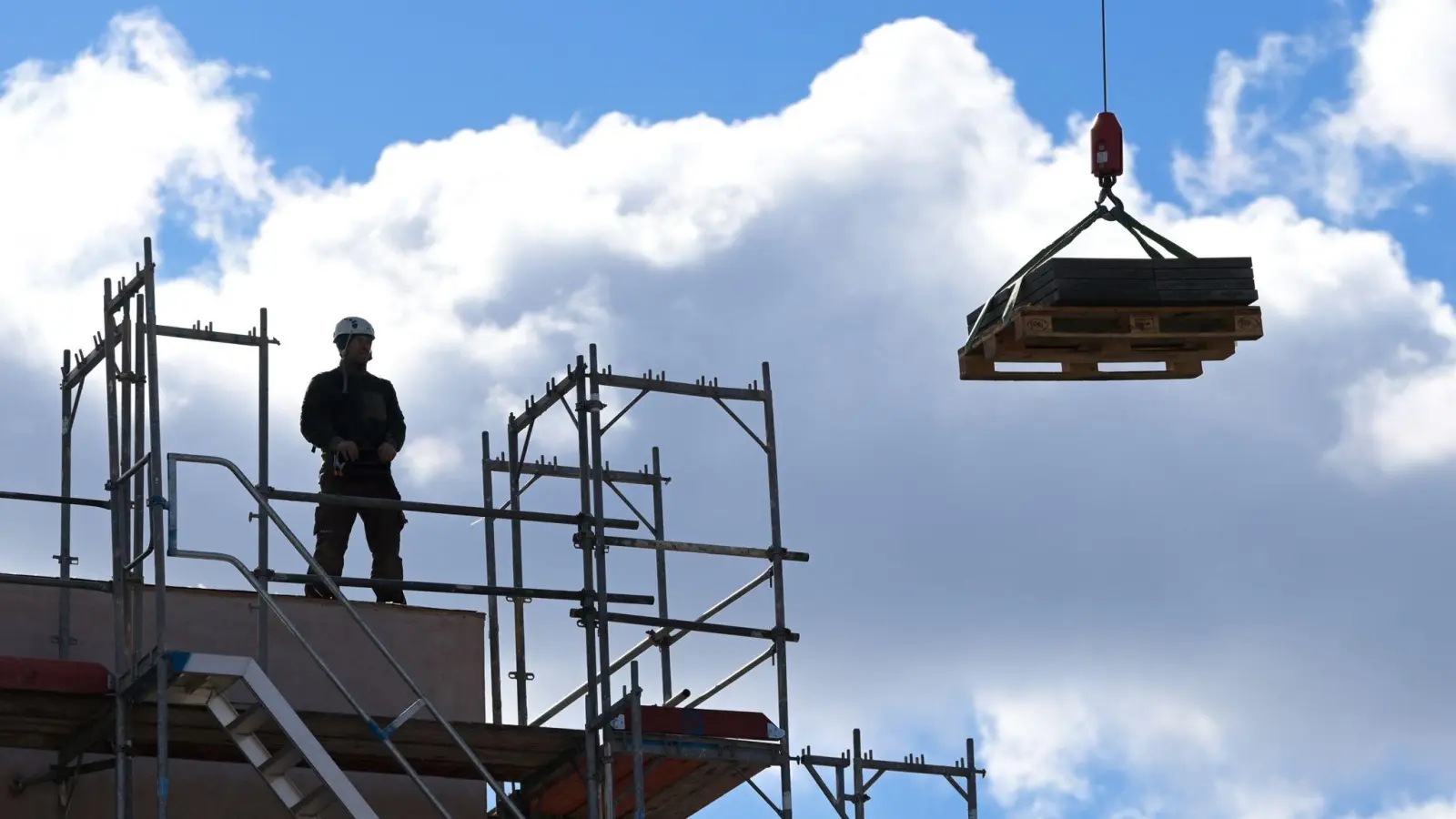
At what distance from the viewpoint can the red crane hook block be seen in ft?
73.5

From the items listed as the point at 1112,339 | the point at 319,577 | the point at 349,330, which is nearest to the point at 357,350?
the point at 349,330

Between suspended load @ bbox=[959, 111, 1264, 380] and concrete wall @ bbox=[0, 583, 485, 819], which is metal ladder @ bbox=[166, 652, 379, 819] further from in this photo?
suspended load @ bbox=[959, 111, 1264, 380]

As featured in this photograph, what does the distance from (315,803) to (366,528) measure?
3262 mm

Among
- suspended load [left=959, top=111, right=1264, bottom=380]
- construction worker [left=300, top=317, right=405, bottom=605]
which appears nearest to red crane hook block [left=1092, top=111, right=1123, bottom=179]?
suspended load [left=959, top=111, right=1264, bottom=380]

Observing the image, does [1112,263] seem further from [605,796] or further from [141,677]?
[141,677]

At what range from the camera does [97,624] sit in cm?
2253

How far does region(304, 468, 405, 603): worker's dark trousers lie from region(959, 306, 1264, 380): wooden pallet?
4545mm

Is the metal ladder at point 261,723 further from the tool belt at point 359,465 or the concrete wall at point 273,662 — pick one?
the tool belt at point 359,465

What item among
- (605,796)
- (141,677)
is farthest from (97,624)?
(605,796)

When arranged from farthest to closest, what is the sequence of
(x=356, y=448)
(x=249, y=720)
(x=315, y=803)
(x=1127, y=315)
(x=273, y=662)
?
1. (x=356, y=448)
2. (x=273, y=662)
3. (x=1127, y=315)
4. (x=315, y=803)
5. (x=249, y=720)

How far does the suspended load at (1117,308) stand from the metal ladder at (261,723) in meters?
5.65

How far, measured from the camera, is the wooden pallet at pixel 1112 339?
21844 millimetres

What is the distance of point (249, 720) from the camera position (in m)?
20.8

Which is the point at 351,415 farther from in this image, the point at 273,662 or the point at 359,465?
the point at 273,662
